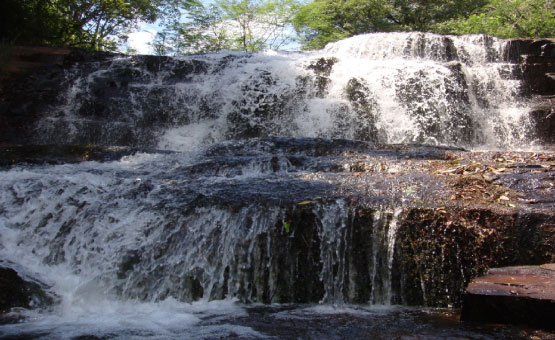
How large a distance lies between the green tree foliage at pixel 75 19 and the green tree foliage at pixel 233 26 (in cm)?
94

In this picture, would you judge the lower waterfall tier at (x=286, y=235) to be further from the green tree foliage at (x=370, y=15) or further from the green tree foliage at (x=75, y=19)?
the green tree foliage at (x=370, y=15)

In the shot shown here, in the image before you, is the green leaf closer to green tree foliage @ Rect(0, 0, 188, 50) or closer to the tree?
green tree foliage @ Rect(0, 0, 188, 50)

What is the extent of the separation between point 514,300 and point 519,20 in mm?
14098

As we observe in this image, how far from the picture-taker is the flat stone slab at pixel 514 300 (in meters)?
2.61

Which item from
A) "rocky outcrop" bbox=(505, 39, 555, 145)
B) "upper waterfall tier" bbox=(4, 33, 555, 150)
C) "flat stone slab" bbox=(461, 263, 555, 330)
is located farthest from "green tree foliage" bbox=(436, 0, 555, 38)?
"flat stone slab" bbox=(461, 263, 555, 330)

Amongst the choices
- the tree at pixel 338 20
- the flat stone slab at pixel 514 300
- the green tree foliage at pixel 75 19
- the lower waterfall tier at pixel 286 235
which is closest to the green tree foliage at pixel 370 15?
the tree at pixel 338 20

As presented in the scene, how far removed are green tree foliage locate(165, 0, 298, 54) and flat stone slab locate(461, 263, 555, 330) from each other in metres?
17.6

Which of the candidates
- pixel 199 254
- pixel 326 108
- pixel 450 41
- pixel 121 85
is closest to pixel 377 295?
pixel 199 254

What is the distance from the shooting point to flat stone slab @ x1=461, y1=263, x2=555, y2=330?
2605mm

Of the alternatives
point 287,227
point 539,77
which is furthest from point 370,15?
point 287,227

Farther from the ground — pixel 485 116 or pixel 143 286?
pixel 485 116

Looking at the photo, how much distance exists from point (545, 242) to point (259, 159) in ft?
10.2

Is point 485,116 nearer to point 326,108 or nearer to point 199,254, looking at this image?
point 326,108

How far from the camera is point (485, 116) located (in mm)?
9836
